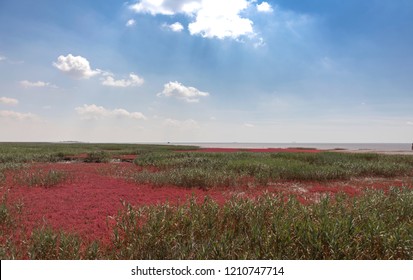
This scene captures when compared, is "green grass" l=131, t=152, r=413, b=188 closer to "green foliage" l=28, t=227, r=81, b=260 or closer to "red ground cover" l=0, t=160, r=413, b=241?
"red ground cover" l=0, t=160, r=413, b=241

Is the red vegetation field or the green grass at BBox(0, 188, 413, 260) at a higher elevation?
the green grass at BBox(0, 188, 413, 260)

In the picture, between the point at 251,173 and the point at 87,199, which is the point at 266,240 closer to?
the point at 87,199

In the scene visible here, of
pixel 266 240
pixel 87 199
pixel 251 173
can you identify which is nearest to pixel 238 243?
pixel 266 240

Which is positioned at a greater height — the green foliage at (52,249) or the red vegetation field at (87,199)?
the green foliage at (52,249)

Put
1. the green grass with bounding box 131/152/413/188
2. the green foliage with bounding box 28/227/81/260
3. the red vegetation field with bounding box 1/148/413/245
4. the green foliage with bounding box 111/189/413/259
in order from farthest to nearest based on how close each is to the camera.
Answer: the green grass with bounding box 131/152/413/188 < the red vegetation field with bounding box 1/148/413/245 < the green foliage with bounding box 28/227/81/260 < the green foliage with bounding box 111/189/413/259

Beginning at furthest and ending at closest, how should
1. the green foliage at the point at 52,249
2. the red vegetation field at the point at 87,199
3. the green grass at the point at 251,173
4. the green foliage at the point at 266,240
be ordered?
1. the green grass at the point at 251,173
2. the red vegetation field at the point at 87,199
3. the green foliage at the point at 52,249
4. the green foliage at the point at 266,240

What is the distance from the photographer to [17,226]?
21.1 feet

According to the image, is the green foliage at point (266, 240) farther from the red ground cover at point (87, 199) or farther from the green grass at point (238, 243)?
the red ground cover at point (87, 199)

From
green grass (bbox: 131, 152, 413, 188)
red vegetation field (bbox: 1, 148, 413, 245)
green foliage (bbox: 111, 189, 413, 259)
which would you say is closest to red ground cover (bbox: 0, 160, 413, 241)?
red vegetation field (bbox: 1, 148, 413, 245)

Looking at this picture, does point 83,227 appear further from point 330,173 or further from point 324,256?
point 330,173

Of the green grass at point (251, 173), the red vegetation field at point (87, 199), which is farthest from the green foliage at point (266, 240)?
the green grass at point (251, 173)
